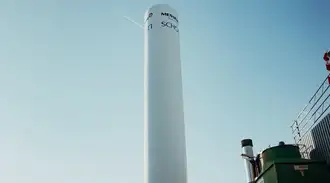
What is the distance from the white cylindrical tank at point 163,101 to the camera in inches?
490

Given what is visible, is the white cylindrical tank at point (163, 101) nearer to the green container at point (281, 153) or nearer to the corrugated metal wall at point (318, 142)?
the green container at point (281, 153)

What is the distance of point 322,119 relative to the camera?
12234 millimetres

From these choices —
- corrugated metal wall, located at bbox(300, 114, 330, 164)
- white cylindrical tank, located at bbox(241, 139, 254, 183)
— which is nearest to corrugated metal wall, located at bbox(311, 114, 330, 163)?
corrugated metal wall, located at bbox(300, 114, 330, 164)

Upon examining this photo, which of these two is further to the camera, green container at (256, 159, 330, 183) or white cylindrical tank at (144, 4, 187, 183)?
white cylindrical tank at (144, 4, 187, 183)

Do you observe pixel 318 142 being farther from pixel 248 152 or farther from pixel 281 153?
pixel 248 152

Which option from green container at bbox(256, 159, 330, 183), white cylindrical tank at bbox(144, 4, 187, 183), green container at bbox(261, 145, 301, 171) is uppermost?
white cylindrical tank at bbox(144, 4, 187, 183)

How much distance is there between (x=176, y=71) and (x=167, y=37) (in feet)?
6.28

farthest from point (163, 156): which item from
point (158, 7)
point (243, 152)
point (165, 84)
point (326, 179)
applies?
point (158, 7)

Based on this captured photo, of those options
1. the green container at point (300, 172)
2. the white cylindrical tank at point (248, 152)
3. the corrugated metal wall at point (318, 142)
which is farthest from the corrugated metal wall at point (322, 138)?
the white cylindrical tank at point (248, 152)

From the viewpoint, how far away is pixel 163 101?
44.7ft

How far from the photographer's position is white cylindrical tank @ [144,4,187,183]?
12.4m

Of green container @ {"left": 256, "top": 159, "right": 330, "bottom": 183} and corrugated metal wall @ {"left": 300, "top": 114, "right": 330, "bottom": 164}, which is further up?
corrugated metal wall @ {"left": 300, "top": 114, "right": 330, "bottom": 164}

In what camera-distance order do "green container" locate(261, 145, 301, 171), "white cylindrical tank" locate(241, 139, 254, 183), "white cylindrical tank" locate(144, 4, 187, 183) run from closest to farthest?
"green container" locate(261, 145, 301, 171)
"white cylindrical tank" locate(144, 4, 187, 183)
"white cylindrical tank" locate(241, 139, 254, 183)

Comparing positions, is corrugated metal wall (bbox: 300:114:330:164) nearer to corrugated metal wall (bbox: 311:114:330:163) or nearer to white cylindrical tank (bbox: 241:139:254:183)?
corrugated metal wall (bbox: 311:114:330:163)
